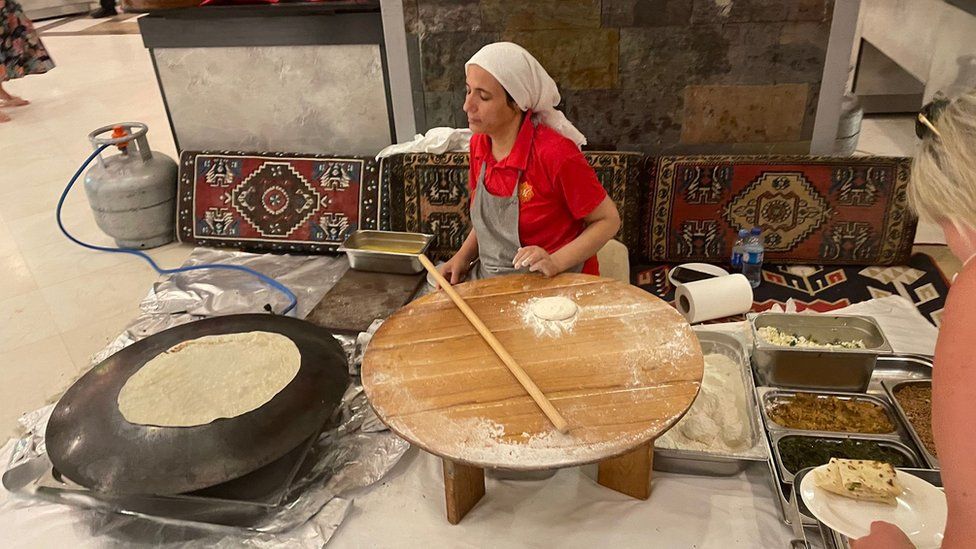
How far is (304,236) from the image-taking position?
151 inches

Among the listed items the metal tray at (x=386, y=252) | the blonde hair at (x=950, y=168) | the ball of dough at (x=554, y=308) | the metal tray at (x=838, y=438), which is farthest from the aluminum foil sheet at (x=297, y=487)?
the blonde hair at (x=950, y=168)

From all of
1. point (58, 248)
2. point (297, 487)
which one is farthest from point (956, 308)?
point (58, 248)

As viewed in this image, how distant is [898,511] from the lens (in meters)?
1.70

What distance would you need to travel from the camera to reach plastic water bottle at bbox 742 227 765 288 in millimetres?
3248

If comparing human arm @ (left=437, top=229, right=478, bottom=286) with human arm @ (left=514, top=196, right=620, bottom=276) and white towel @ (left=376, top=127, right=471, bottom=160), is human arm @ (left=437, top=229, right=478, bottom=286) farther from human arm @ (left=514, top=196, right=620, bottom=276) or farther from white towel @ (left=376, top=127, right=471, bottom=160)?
white towel @ (left=376, top=127, right=471, bottom=160)

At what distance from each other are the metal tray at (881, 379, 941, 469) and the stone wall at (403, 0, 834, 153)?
1.60 meters

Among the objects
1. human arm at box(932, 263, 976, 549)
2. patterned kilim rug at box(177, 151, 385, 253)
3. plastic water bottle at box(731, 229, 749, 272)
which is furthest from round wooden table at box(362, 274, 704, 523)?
patterned kilim rug at box(177, 151, 385, 253)

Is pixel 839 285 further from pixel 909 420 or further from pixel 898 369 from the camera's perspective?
pixel 909 420

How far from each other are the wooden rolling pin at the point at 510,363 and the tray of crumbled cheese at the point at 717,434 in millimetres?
630

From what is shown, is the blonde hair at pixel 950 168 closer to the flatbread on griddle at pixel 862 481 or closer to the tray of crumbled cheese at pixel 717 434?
the flatbread on griddle at pixel 862 481

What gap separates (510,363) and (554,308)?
292mm

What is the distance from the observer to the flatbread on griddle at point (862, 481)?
1.69 metres

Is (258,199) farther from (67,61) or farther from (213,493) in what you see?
(67,61)

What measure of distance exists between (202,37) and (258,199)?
3.24ft
